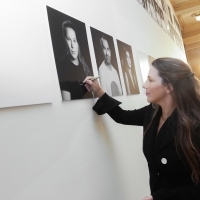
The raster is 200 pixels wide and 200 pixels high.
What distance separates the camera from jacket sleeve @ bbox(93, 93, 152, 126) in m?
2.02

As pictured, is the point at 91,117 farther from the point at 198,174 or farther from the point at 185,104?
the point at 198,174

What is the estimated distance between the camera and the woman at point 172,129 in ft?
5.89

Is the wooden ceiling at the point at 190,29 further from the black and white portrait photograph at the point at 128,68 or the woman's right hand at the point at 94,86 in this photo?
the woman's right hand at the point at 94,86

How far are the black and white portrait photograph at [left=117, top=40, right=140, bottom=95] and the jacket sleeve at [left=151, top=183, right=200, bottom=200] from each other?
1118mm

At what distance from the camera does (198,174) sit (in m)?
1.79

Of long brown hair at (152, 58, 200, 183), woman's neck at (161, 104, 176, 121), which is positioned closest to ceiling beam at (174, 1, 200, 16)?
long brown hair at (152, 58, 200, 183)

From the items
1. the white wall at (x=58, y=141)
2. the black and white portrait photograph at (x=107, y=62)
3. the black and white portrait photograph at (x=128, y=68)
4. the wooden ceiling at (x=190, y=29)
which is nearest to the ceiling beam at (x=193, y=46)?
the wooden ceiling at (x=190, y=29)

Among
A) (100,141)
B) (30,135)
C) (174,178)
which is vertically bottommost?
(174,178)

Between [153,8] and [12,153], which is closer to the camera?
[12,153]

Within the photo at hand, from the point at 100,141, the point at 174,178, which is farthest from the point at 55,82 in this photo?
the point at 174,178

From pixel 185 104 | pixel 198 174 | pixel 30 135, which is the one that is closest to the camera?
pixel 30 135

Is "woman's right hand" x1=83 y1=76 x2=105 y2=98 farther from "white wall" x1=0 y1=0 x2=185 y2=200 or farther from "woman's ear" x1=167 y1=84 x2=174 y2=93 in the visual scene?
"woman's ear" x1=167 y1=84 x2=174 y2=93

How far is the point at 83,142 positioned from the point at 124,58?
4.17 feet

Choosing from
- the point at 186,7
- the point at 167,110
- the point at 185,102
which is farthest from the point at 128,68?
the point at 186,7
